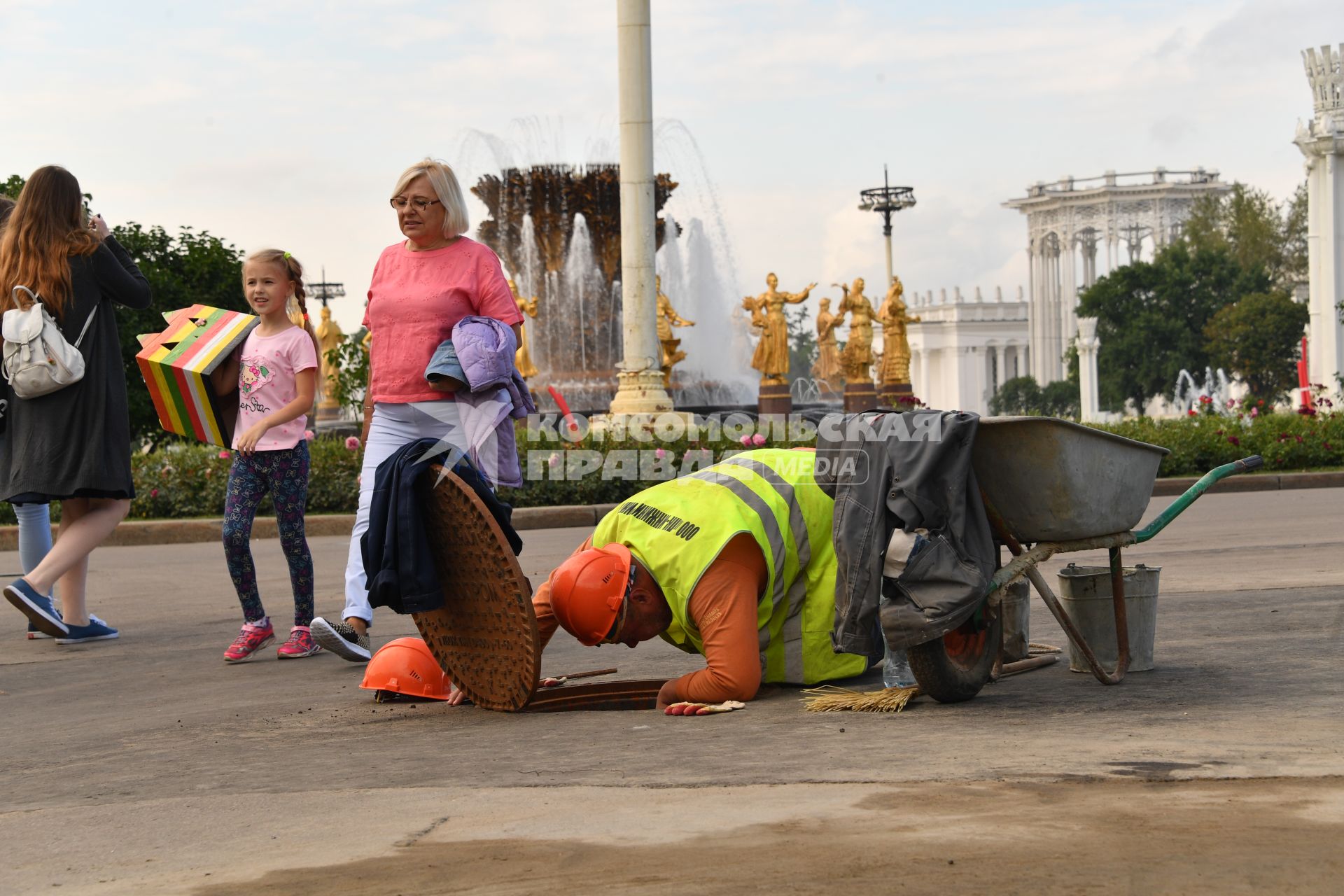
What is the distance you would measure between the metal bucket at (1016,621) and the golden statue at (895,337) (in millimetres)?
35896

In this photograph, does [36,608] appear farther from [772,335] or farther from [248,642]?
[772,335]

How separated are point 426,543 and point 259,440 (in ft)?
6.68

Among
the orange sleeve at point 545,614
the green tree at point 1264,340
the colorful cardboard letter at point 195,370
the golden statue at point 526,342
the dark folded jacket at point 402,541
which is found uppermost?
the green tree at point 1264,340

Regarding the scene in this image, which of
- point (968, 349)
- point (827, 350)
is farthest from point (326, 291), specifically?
point (968, 349)

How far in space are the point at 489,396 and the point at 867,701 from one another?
1.87 m

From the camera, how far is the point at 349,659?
6.24 meters

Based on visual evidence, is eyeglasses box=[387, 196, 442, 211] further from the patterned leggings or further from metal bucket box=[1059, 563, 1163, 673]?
metal bucket box=[1059, 563, 1163, 673]

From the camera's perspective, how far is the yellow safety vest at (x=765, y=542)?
4746mm

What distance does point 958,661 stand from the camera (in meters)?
4.91

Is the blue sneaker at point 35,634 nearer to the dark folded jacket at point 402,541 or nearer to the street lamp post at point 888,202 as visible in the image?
the dark folded jacket at point 402,541

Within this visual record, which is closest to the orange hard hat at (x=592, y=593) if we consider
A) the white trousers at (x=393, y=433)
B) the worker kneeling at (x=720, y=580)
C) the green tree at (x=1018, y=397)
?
the worker kneeling at (x=720, y=580)

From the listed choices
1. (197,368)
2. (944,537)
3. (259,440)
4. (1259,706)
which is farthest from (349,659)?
(1259,706)

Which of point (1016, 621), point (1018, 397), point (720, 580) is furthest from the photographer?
point (1018, 397)

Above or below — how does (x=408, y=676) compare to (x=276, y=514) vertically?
below
